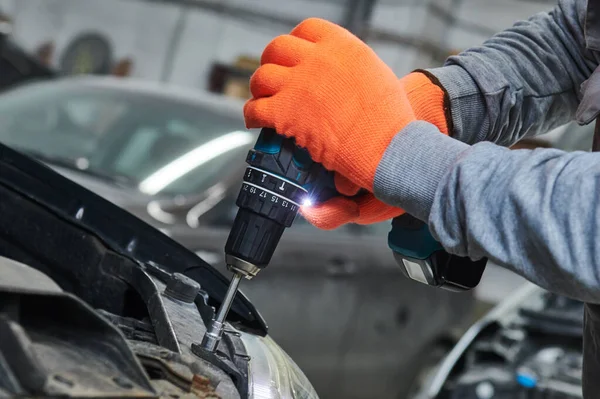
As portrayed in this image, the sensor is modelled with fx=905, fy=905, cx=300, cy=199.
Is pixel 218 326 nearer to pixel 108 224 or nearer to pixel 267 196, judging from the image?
pixel 267 196

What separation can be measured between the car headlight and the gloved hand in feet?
0.97

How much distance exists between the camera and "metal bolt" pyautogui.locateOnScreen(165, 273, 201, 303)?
1368mm

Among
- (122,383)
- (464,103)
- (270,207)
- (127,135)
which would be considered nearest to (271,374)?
(270,207)

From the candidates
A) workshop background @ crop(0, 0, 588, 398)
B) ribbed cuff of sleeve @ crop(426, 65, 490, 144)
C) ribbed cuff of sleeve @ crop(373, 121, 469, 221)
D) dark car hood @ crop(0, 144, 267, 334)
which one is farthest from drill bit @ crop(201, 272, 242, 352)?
workshop background @ crop(0, 0, 588, 398)

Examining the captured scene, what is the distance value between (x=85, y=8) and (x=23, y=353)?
13.0m

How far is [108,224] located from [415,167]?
0.62 meters

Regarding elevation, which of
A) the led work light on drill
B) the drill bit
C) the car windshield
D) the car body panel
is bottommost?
the car body panel

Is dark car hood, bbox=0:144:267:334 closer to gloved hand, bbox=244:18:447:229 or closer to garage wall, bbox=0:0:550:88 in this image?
gloved hand, bbox=244:18:447:229

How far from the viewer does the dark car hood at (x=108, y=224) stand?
150 cm

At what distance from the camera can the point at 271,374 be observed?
1302mm

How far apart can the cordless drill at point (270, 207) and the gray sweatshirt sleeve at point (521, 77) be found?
0.78 ft

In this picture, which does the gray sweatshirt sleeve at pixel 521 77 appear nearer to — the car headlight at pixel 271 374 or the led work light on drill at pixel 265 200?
the led work light on drill at pixel 265 200

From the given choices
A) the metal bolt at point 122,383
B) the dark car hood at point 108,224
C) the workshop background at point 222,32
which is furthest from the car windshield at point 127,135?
the metal bolt at point 122,383

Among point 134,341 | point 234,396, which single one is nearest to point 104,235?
point 134,341
